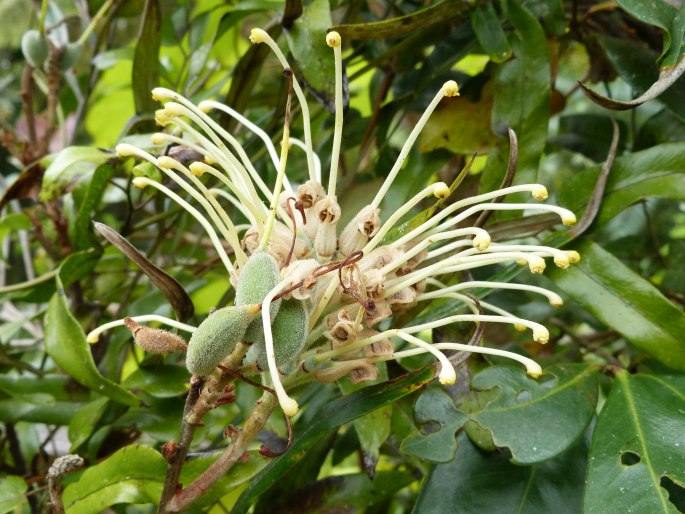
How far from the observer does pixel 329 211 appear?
558 mm

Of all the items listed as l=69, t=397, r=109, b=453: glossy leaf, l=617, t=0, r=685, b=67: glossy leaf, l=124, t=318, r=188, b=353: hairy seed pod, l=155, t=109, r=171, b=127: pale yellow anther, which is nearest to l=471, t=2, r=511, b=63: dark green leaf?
l=617, t=0, r=685, b=67: glossy leaf

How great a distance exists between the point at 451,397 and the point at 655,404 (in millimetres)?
171

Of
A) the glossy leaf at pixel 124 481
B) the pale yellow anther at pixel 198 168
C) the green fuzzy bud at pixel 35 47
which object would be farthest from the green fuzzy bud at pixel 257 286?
the green fuzzy bud at pixel 35 47

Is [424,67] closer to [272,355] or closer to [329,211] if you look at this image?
[329,211]

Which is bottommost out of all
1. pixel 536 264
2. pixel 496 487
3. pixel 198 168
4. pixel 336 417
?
pixel 496 487

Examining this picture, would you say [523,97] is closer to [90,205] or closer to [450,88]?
[450,88]

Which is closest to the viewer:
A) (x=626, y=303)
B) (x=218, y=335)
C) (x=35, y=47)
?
(x=218, y=335)

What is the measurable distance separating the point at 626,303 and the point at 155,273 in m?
0.42

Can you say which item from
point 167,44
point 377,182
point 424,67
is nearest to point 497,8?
point 424,67

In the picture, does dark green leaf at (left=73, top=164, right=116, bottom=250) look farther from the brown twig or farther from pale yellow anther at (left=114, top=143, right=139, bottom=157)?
the brown twig

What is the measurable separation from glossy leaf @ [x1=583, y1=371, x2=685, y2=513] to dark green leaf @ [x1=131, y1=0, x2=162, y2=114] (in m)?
0.63

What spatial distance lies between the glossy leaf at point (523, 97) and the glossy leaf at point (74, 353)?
0.43 meters

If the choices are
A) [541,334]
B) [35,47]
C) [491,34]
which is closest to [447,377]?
[541,334]

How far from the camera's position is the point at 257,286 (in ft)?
1.58
